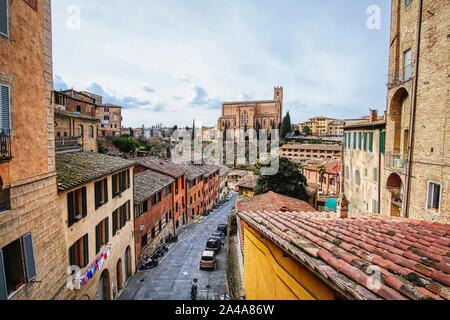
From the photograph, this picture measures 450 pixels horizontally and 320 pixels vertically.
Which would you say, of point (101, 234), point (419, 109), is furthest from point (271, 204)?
point (101, 234)

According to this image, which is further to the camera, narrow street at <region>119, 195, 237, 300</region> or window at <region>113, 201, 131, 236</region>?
narrow street at <region>119, 195, 237, 300</region>

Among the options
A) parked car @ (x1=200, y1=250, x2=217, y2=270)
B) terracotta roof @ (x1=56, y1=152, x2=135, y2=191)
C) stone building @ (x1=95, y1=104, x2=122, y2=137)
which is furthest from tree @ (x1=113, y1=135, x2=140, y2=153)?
terracotta roof @ (x1=56, y1=152, x2=135, y2=191)

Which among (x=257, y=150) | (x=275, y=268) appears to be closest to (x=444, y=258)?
(x=275, y=268)

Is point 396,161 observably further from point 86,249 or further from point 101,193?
point 86,249

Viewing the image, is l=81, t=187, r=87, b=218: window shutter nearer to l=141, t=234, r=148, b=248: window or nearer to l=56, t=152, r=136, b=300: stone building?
l=56, t=152, r=136, b=300: stone building

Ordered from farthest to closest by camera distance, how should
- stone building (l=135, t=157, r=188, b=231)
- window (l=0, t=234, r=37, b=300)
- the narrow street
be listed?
stone building (l=135, t=157, r=188, b=231)
the narrow street
window (l=0, t=234, r=37, b=300)

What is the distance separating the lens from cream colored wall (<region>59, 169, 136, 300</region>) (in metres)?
10.0

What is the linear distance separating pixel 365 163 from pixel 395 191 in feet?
16.2

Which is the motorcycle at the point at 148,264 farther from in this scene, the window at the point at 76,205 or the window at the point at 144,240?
the window at the point at 76,205

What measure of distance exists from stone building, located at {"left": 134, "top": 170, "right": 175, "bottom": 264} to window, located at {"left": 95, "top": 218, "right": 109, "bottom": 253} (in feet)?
15.6

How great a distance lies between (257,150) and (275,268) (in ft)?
262

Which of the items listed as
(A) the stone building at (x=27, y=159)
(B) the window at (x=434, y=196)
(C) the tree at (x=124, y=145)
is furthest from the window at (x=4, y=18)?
(C) the tree at (x=124, y=145)
